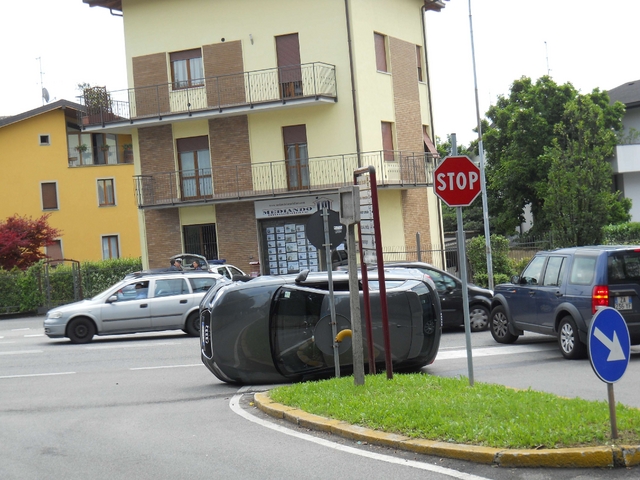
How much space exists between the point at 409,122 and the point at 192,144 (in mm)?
8406

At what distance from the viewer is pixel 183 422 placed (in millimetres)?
10000

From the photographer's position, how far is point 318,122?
1287 inches

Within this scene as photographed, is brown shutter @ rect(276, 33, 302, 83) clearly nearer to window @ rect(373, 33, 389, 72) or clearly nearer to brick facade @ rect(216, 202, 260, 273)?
window @ rect(373, 33, 389, 72)

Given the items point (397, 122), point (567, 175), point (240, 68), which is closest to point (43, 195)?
point (240, 68)

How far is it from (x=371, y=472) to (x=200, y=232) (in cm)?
2812

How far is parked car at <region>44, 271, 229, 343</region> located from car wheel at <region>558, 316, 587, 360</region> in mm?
9842

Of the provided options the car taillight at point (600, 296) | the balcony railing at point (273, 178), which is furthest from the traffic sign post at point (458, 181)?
the balcony railing at point (273, 178)

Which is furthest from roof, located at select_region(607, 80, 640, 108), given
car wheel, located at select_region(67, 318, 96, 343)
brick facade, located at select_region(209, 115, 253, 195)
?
car wheel, located at select_region(67, 318, 96, 343)

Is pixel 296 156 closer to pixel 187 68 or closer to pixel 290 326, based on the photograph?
pixel 187 68

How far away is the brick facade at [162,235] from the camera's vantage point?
114ft

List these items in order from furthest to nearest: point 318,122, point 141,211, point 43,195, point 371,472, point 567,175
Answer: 1. point 43,195
2. point 141,211
3. point 318,122
4. point 567,175
5. point 371,472

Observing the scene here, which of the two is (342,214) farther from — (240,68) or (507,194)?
(507,194)

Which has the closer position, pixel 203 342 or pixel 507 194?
pixel 203 342

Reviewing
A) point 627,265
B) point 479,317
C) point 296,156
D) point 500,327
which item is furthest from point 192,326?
point 296,156
